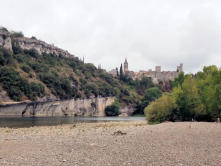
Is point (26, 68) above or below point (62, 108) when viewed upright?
above

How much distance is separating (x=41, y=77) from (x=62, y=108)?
24344mm

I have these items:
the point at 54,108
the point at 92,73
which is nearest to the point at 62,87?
the point at 54,108

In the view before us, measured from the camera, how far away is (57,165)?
1428cm

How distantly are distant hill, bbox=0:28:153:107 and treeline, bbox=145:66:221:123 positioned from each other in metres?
73.7

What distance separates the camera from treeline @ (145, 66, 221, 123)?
5316 cm

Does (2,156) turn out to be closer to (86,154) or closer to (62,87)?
(86,154)

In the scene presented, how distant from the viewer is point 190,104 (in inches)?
2136

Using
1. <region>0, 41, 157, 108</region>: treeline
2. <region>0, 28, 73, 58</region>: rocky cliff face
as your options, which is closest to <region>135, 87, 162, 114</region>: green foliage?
<region>0, 41, 157, 108</region>: treeline

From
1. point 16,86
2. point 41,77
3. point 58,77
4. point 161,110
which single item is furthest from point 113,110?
point 161,110

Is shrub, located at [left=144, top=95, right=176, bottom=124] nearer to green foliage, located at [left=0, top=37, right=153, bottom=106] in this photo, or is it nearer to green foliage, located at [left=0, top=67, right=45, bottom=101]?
green foliage, located at [left=0, top=67, right=45, bottom=101]

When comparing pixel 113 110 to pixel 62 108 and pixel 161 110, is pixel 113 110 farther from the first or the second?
pixel 161 110

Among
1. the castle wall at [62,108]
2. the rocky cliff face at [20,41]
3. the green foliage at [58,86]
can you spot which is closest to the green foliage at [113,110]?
the castle wall at [62,108]

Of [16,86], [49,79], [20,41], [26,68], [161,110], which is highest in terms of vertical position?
[20,41]

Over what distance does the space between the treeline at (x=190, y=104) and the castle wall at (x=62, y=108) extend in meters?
62.8
